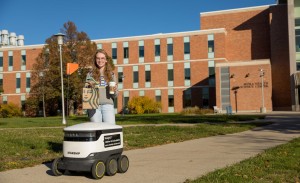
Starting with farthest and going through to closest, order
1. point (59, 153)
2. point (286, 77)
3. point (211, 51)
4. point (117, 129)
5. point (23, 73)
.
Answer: point (23, 73) → point (211, 51) → point (286, 77) → point (59, 153) → point (117, 129)

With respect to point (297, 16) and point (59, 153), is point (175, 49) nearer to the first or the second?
point (297, 16)

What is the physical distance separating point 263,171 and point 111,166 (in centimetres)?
240

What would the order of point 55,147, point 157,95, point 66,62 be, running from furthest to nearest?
point 157,95, point 66,62, point 55,147

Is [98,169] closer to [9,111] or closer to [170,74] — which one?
[170,74]

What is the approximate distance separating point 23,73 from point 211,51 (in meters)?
30.6

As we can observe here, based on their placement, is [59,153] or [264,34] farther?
[264,34]

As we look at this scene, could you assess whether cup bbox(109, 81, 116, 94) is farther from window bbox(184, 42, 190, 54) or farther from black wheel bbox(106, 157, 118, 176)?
window bbox(184, 42, 190, 54)

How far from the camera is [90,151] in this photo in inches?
→ 214

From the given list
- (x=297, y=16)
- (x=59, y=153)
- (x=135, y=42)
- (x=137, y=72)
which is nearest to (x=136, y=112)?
(x=137, y=72)

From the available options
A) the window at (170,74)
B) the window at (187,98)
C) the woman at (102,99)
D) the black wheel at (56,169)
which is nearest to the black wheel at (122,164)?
the woman at (102,99)

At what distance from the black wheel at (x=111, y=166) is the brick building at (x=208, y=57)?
3943 cm

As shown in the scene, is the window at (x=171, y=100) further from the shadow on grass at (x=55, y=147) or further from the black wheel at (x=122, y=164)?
the black wheel at (x=122, y=164)

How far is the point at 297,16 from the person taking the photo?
44750 mm

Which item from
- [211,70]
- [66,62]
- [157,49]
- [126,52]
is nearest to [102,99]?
[66,62]
